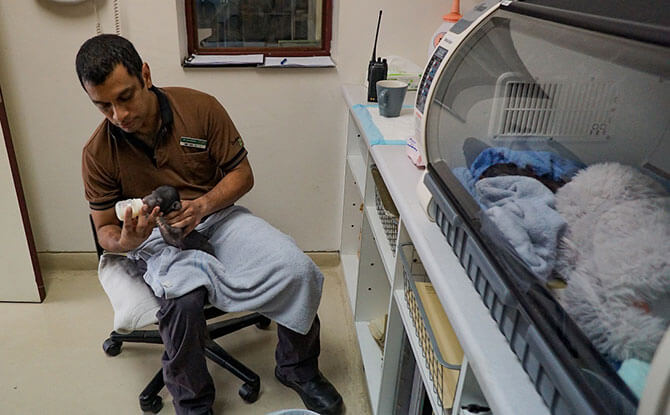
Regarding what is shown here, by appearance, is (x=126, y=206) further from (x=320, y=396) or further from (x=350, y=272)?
(x=350, y=272)

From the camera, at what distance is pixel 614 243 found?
2.37ft

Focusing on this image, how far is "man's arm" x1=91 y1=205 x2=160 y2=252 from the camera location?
1486mm

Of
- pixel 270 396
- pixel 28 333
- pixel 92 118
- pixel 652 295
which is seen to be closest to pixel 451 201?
pixel 652 295

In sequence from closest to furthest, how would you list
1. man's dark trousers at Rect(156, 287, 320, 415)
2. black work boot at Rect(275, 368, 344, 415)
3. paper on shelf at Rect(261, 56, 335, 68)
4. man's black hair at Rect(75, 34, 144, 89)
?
man's black hair at Rect(75, 34, 144, 89), man's dark trousers at Rect(156, 287, 320, 415), black work boot at Rect(275, 368, 344, 415), paper on shelf at Rect(261, 56, 335, 68)

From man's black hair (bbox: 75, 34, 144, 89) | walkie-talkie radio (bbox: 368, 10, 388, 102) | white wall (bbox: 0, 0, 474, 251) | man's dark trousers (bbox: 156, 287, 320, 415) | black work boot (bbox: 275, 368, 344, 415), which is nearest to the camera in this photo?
man's black hair (bbox: 75, 34, 144, 89)

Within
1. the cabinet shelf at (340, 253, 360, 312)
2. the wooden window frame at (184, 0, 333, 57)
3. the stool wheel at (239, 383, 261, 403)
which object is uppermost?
the wooden window frame at (184, 0, 333, 57)

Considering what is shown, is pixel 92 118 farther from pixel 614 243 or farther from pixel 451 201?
pixel 614 243

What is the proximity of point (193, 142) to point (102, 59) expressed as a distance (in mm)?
377

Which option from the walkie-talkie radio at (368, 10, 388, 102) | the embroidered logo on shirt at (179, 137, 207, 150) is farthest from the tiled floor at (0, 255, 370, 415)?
the walkie-talkie radio at (368, 10, 388, 102)

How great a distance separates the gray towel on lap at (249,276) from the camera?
5.00ft

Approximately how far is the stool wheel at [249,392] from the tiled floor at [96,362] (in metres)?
0.02

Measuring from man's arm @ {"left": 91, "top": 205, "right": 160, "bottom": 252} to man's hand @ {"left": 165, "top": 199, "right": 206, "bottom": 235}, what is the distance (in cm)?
6

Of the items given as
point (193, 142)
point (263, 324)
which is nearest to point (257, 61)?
point (193, 142)

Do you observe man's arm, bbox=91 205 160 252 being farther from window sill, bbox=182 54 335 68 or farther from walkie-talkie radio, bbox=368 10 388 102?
walkie-talkie radio, bbox=368 10 388 102
